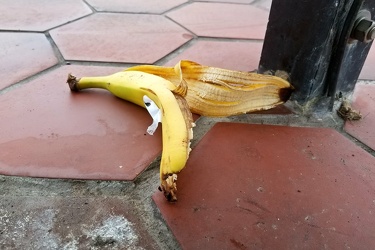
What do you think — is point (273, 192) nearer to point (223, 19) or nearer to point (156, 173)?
point (156, 173)

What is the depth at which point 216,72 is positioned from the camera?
0.77 m

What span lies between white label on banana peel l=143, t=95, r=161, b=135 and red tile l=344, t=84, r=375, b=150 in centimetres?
38

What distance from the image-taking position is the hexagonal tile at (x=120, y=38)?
104 cm

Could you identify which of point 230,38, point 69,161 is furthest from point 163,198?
point 230,38

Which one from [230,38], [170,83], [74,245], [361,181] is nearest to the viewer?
[74,245]

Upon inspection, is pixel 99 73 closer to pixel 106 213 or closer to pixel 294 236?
pixel 106 213

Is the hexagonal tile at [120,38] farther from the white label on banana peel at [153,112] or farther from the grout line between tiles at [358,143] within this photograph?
the grout line between tiles at [358,143]

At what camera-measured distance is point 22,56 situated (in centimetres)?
102

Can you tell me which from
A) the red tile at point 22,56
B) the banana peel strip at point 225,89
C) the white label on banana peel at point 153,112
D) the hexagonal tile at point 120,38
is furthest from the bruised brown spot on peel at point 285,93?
the red tile at point 22,56

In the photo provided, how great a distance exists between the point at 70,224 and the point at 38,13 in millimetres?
1065

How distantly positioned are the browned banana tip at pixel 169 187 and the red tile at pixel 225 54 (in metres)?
0.51

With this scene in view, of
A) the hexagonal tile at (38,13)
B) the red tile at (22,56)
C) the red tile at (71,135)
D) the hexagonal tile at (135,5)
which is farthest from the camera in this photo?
the hexagonal tile at (135,5)

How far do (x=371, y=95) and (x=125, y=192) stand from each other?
64 centimetres

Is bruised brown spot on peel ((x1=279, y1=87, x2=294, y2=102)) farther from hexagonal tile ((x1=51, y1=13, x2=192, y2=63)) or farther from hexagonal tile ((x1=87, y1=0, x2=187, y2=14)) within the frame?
hexagonal tile ((x1=87, y1=0, x2=187, y2=14))
